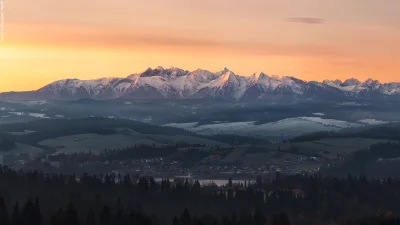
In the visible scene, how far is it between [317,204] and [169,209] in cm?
2364

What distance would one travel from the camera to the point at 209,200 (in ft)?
461

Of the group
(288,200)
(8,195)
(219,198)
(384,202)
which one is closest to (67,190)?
(8,195)

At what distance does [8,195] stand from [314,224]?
1510 inches

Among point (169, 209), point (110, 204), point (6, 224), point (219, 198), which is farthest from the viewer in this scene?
point (219, 198)

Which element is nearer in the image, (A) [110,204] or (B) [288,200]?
(A) [110,204]

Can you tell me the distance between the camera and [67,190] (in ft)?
449

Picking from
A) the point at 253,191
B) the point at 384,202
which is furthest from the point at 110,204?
the point at 384,202

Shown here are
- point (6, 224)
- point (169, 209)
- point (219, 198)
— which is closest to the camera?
point (6, 224)

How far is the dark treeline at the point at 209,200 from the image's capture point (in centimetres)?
11594

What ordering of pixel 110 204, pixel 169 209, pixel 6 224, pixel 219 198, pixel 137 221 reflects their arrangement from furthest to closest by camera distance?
pixel 219 198
pixel 169 209
pixel 110 204
pixel 137 221
pixel 6 224

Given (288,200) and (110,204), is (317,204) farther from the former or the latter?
(110,204)

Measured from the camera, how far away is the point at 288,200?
144 metres

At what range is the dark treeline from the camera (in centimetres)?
11594

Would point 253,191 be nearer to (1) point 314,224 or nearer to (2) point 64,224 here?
(1) point 314,224
